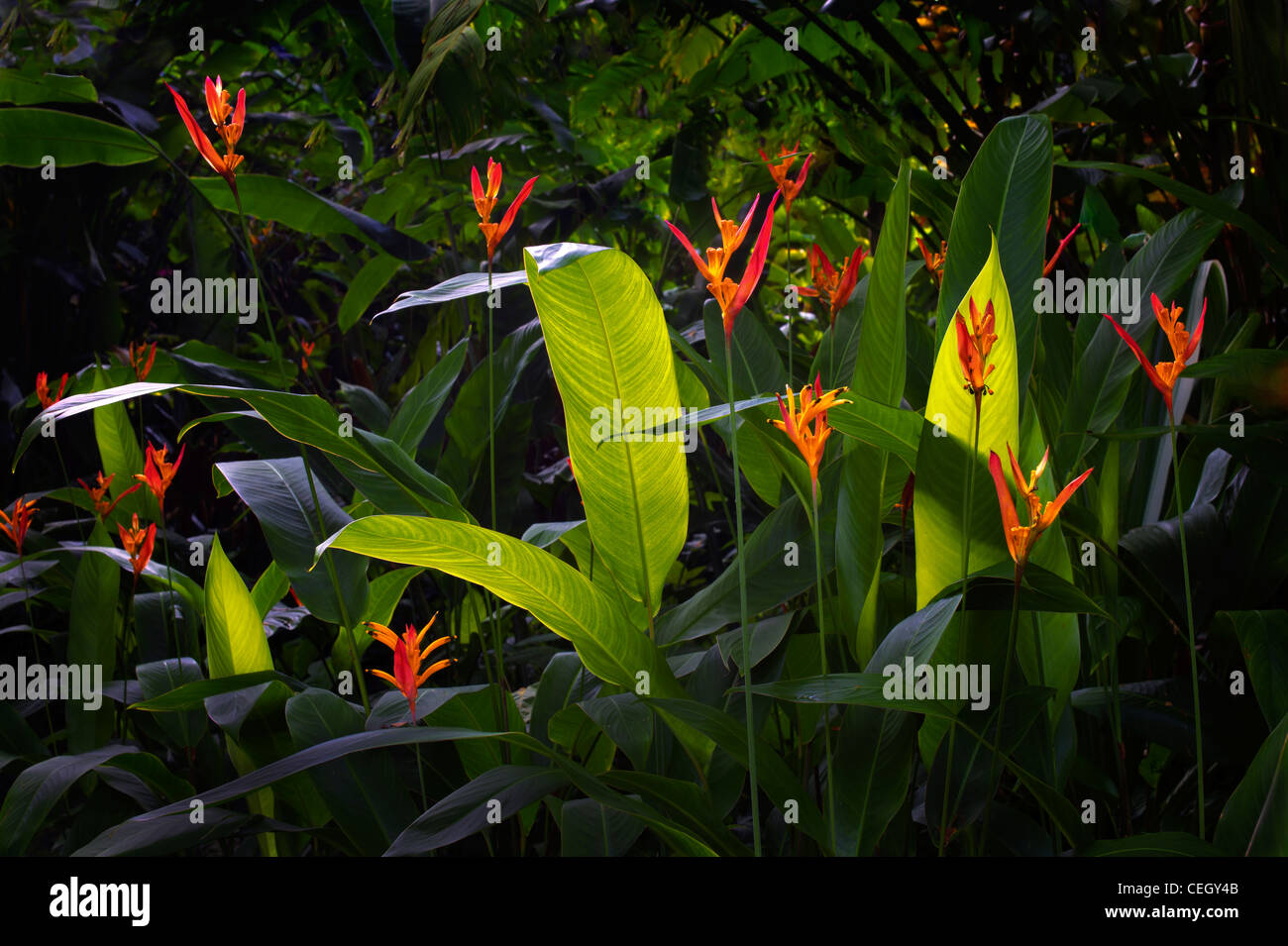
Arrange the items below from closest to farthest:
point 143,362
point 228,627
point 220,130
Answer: point 220,130 → point 228,627 → point 143,362

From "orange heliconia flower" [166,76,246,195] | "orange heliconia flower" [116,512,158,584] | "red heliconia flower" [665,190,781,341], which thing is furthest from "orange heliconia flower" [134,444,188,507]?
"red heliconia flower" [665,190,781,341]

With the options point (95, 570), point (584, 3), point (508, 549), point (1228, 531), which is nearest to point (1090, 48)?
point (1228, 531)

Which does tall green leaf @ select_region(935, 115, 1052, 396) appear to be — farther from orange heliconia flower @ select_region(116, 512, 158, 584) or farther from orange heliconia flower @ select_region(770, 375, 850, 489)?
orange heliconia flower @ select_region(116, 512, 158, 584)

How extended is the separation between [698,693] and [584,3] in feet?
4.21

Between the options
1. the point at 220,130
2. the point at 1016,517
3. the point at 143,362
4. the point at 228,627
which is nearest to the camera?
the point at 1016,517

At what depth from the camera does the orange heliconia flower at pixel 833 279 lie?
767 mm

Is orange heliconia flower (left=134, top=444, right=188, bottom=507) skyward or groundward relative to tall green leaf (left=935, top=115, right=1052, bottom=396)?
groundward

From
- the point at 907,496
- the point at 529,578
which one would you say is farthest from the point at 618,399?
the point at 907,496

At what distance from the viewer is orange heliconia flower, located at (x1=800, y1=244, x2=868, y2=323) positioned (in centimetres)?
77

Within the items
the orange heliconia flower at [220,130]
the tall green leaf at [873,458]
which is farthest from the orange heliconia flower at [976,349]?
the orange heliconia flower at [220,130]

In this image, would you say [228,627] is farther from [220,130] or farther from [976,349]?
[976,349]

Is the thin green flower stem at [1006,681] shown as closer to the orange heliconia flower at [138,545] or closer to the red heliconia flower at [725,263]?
the red heliconia flower at [725,263]

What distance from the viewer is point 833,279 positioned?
0.83 meters
